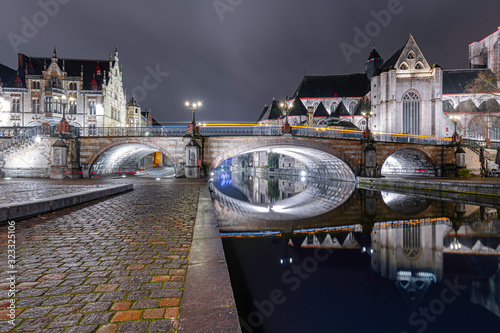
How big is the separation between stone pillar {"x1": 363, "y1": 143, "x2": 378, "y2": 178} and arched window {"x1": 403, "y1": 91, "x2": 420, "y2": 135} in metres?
28.8

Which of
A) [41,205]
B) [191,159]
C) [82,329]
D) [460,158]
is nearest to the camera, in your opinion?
[82,329]

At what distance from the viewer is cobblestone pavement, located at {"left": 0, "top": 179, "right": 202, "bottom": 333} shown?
2266mm

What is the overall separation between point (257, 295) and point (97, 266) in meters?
2.85

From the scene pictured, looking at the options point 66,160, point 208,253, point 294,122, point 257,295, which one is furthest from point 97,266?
point 294,122

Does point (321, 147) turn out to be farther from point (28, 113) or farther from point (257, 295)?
point (28, 113)

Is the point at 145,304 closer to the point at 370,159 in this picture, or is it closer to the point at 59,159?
the point at 59,159

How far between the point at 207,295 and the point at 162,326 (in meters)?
0.54

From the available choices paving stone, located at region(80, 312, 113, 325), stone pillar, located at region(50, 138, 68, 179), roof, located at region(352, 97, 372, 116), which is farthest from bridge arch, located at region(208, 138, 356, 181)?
roof, located at region(352, 97, 372, 116)

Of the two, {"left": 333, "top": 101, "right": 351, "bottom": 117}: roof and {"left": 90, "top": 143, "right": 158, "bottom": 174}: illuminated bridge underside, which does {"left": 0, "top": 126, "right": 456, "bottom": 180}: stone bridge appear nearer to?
{"left": 90, "top": 143, "right": 158, "bottom": 174}: illuminated bridge underside

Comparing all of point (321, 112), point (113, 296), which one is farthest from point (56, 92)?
point (321, 112)

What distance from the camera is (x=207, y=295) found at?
8.56ft

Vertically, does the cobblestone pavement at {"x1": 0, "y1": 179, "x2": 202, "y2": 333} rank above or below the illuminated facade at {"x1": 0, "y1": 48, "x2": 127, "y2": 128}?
below

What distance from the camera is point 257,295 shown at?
16.1 feet

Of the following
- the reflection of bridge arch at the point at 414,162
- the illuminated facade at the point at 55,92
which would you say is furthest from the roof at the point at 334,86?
the illuminated facade at the point at 55,92
